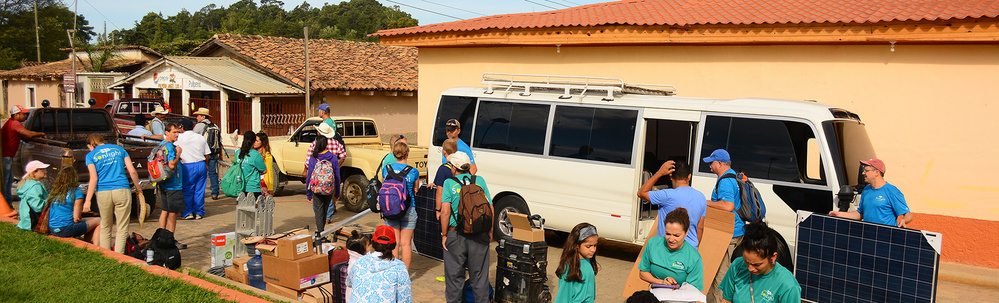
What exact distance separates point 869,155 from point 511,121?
14.7 feet

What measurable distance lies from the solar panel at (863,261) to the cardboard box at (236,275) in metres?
5.50

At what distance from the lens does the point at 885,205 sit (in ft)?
22.1

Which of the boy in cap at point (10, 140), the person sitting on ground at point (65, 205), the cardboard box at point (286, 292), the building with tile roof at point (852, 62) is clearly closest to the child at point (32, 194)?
the person sitting on ground at point (65, 205)

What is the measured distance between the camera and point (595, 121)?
9.12 meters

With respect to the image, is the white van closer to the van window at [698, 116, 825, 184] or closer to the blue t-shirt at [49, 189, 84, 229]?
the van window at [698, 116, 825, 184]

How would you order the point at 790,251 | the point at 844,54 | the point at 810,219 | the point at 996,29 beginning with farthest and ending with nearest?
the point at 844,54 → the point at 996,29 → the point at 790,251 → the point at 810,219

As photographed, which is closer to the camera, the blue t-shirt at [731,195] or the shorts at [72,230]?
the blue t-shirt at [731,195]

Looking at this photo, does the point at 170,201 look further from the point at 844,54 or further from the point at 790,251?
the point at 844,54

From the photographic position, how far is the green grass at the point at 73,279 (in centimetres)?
648

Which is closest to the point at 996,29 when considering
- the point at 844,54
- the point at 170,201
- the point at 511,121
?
the point at 844,54

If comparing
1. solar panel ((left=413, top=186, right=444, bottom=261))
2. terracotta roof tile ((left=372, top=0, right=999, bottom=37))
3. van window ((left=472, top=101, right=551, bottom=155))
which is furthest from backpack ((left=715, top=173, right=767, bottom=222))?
terracotta roof tile ((left=372, top=0, right=999, bottom=37))

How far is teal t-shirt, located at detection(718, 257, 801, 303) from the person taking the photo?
4.15 meters

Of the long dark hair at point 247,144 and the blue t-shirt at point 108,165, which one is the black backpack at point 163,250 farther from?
the long dark hair at point 247,144

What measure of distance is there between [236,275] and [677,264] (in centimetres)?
467
